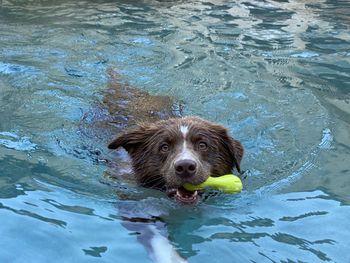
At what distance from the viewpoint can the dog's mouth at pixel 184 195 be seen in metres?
5.40

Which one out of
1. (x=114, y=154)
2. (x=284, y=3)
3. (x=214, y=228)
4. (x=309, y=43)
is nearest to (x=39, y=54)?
(x=114, y=154)

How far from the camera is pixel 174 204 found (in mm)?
5418

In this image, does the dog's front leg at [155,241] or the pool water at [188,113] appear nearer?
the dog's front leg at [155,241]

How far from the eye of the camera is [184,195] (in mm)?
5441

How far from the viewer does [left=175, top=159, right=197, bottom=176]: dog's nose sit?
5.06 metres

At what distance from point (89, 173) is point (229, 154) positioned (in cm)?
140

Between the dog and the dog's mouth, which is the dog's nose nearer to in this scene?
the dog

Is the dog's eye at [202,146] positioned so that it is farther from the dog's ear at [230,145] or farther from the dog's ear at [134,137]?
the dog's ear at [134,137]

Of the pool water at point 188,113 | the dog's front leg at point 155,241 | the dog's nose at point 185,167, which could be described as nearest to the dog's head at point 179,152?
the dog's nose at point 185,167

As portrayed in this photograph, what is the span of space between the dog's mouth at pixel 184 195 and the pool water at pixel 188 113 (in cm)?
7

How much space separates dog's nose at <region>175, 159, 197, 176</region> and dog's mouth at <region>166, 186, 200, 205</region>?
13.1 inches

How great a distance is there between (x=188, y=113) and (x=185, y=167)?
8.95 ft

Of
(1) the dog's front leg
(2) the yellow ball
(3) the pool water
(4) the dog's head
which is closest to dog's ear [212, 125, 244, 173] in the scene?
(4) the dog's head

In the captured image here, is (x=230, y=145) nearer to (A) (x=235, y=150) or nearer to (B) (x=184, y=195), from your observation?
(A) (x=235, y=150)
